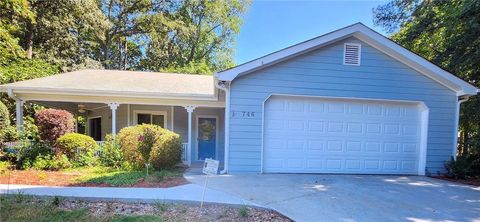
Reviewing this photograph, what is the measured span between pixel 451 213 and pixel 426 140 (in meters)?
4.26

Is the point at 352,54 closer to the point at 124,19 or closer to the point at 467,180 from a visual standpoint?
the point at 467,180

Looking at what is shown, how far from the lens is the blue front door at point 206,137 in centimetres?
1210

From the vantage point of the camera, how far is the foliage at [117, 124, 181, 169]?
8.29 meters

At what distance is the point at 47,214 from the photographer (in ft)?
14.6

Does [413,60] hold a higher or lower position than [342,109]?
higher

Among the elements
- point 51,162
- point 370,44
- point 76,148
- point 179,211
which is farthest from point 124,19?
point 179,211

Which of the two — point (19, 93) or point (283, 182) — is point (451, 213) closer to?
point (283, 182)

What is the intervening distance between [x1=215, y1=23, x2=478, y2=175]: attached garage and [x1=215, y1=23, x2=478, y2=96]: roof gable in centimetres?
3

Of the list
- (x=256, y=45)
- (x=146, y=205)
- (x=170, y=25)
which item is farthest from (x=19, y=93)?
(x=256, y=45)

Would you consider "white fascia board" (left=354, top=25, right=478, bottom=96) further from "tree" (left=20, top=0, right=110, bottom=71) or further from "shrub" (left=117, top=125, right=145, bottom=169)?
"tree" (left=20, top=0, right=110, bottom=71)

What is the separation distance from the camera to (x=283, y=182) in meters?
7.08

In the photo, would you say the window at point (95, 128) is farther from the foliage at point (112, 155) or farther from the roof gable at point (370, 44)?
the roof gable at point (370, 44)

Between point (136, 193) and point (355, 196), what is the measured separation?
4.48 metres

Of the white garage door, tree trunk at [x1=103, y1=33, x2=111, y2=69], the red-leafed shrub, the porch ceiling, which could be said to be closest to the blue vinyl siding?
the white garage door
